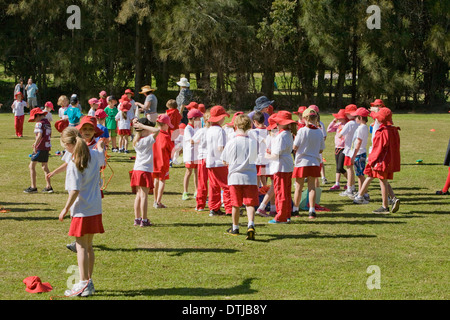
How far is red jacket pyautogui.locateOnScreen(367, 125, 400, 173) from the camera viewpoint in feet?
37.0

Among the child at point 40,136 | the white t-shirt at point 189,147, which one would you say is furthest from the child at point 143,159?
the child at point 40,136

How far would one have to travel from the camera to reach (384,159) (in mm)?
11281

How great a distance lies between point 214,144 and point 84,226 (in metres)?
4.07

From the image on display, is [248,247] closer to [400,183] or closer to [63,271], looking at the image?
[63,271]

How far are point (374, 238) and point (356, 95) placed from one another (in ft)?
95.5

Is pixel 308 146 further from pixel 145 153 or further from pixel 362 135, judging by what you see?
pixel 145 153

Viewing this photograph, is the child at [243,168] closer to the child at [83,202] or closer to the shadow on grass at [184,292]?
the shadow on grass at [184,292]

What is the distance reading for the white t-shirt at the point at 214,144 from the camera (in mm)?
10484

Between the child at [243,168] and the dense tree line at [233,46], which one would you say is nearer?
the child at [243,168]

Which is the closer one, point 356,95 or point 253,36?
point 253,36

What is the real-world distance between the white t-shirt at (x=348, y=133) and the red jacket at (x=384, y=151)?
1287 millimetres

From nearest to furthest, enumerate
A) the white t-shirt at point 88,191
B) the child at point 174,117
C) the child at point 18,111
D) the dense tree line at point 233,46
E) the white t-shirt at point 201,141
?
the white t-shirt at point 88,191 → the white t-shirt at point 201,141 → the child at point 174,117 → the child at point 18,111 → the dense tree line at point 233,46

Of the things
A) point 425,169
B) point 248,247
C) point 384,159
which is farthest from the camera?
point 425,169

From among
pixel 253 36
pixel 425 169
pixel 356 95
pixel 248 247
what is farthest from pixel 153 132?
pixel 356 95
